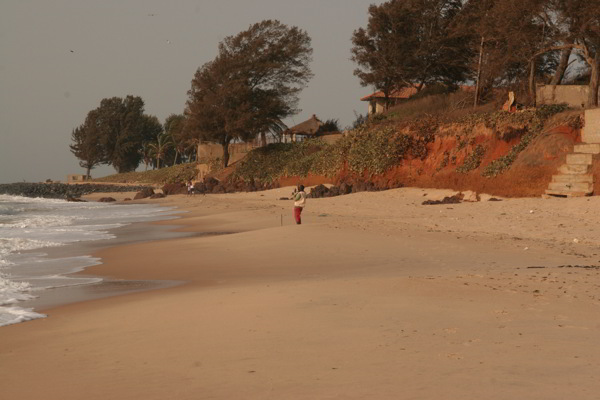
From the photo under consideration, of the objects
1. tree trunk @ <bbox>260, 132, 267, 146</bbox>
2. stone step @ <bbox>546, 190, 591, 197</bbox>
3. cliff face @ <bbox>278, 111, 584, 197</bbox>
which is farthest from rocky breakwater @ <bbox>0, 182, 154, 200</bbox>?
stone step @ <bbox>546, 190, 591, 197</bbox>

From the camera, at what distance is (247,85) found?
59.7 metres

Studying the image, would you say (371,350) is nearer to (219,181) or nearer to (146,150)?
(219,181)

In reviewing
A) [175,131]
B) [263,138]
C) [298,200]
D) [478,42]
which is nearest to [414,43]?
[478,42]

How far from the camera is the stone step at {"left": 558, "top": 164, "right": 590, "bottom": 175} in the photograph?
24734mm

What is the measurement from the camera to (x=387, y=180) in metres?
35.7

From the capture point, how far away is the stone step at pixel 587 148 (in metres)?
25.2

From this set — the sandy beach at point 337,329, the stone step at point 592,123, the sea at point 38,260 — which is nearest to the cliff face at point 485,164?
the stone step at point 592,123

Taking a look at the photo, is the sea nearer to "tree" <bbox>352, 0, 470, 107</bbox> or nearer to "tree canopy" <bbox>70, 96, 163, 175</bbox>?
"tree" <bbox>352, 0, 470, 107</bbox>

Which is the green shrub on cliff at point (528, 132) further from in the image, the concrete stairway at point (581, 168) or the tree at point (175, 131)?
the tree at point (175, 131)

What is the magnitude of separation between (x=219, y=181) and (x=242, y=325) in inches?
2062

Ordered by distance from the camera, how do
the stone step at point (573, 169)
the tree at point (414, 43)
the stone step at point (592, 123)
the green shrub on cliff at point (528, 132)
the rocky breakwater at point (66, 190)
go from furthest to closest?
the rocky breakwater at point (66, 190) < the tree at point (414, 43) < the green shrub on cliff at point (528, 132) < the stone step at point (592, 123) < the stone step at point (573, 169)

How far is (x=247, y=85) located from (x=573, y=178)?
3896 cm

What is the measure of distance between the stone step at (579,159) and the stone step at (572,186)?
109cm

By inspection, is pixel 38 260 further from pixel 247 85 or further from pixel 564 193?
pixel 247 85
